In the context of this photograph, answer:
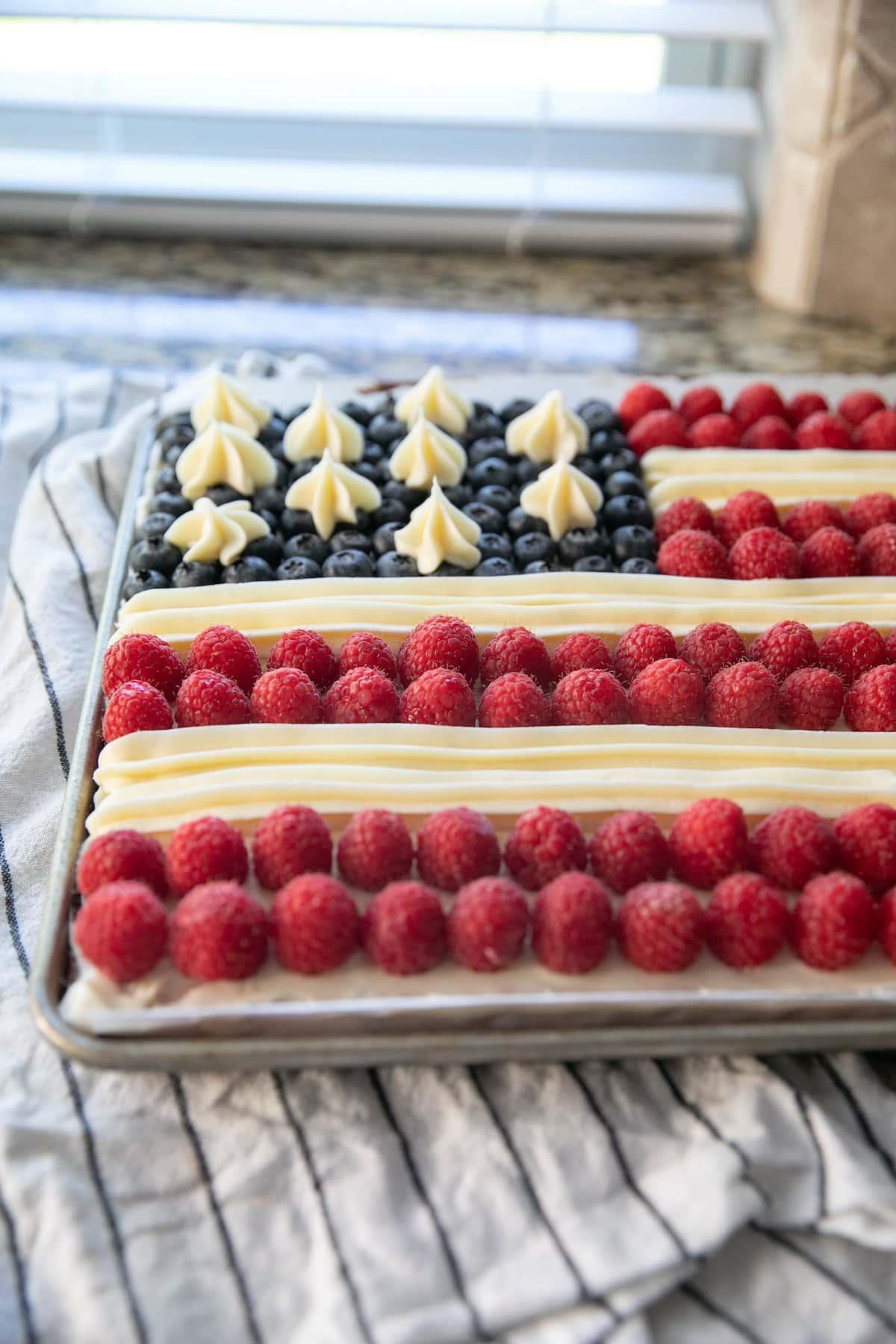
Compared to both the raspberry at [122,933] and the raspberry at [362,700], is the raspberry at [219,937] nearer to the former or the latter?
the raspberry at [122,933]

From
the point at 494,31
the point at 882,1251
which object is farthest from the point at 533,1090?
the point at 494,31

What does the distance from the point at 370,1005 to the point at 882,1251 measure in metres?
0.41

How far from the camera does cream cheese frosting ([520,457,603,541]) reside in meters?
1.57

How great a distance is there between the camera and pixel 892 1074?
1.12m

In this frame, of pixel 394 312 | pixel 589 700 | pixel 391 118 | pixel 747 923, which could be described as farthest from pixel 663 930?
pixel 391 118

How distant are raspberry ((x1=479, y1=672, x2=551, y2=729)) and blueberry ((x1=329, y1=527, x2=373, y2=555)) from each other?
12.1 inches

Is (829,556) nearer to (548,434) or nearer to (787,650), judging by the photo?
(787,650)

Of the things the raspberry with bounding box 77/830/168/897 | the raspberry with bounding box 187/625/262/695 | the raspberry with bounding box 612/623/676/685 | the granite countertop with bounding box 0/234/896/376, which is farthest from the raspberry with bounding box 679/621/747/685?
the granite countertop with bounding box 0/234/896/376

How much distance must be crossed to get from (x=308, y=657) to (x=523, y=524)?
0.36m

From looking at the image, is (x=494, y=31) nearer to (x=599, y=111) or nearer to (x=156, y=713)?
(x=599, y=111)

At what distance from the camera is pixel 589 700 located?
4.25ft

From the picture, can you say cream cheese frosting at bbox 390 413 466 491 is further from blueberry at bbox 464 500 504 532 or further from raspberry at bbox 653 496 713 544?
raspberry at bbox 653 496 713 544

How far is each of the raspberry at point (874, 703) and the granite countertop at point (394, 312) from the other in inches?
39.7

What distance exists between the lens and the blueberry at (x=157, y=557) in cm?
150
